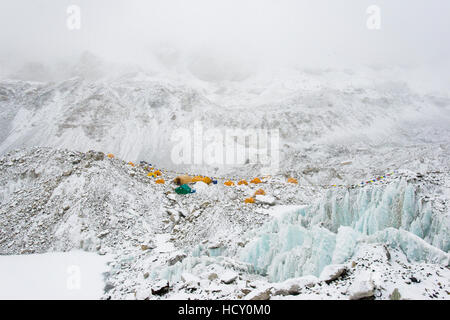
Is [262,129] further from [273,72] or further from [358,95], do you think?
[273,72]

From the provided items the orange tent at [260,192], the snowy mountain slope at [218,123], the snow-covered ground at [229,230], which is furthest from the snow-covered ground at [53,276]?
the snowy mountain slope at [218,123]

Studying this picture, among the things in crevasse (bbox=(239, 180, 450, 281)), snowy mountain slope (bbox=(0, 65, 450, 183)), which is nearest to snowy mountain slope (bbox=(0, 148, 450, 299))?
crevasse (bbox=(239, 180, 450, 281))

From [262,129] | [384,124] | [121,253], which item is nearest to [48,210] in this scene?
[121,253]

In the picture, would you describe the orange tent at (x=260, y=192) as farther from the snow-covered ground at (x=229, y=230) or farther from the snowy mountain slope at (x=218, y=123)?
the snowy mountain slope at (x=218, y=123)

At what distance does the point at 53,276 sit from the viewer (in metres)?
10.9

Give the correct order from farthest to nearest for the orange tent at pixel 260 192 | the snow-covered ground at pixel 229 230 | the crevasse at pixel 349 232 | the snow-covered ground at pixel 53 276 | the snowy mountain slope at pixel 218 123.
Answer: the snowy mountain slope at pixel 218 123 < the orange tent at pixel 260 192 < the snow-covered ground at pixel 53 276 < the crevasse at pixel 349 232 < the snow-covered ground at pixel 229 230

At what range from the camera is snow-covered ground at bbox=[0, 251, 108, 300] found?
955cm

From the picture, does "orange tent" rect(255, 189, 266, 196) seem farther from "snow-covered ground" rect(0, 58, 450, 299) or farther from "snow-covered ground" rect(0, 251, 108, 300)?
"snow-covered ground" rect(0, 251, 108, 300)

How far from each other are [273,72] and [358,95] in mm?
Result: 64519

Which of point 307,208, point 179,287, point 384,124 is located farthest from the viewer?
point 384,124

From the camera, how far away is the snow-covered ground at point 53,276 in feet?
31.3

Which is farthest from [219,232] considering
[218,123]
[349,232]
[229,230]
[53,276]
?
[218,123]

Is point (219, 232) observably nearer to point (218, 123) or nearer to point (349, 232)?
point (349, 232)
